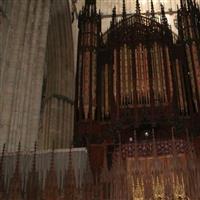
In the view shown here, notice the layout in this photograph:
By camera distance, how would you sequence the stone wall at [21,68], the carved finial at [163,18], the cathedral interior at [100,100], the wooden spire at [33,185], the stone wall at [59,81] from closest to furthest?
the wooden spire at [33,185] < the cathedral interior at [100,100] < the stone wall at [21,68] < the stone wall at [59,81] < the carved finial at [163,18]

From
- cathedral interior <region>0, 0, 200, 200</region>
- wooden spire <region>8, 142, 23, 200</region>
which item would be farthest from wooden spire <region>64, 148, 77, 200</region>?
wooden spire <region>8, 142, 23, 200</region>

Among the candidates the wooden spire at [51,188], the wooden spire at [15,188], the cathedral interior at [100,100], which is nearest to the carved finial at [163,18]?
the cathedral interior at [100,100]

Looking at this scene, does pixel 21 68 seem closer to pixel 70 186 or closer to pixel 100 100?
pixel 70 186

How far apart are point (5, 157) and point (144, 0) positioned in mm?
11922

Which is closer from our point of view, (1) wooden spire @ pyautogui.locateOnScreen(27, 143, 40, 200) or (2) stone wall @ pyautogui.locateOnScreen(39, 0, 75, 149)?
(1) wooden spire @ pyautogui.locateOnScreen(27, 143, 40, 200)

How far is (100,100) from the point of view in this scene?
13953mm

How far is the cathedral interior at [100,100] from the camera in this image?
749 centimetres

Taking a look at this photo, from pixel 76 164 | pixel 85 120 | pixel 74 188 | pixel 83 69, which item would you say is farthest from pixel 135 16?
pixel 74 188

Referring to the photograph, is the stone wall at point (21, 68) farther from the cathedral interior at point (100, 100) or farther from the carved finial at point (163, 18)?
the carved finial at point (163, 18)

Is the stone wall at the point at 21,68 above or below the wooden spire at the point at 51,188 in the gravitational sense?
above

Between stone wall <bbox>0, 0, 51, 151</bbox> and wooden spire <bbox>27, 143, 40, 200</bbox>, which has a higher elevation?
stone wall <bbox>0, 0, 51, 151</bbox>

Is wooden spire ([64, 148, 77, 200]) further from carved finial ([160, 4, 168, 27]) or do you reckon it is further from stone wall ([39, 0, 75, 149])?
carved finial ([160, 4, 168, 27])

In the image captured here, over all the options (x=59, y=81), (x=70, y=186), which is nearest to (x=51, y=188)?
(x=70, y=186)

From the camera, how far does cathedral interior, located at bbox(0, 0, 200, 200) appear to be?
7.49 m
